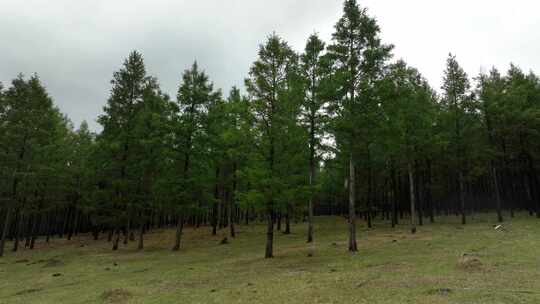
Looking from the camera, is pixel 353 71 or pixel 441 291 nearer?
pixel 441 291

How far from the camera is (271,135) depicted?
19641 millimetres

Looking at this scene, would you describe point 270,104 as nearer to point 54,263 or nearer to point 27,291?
point 27,291

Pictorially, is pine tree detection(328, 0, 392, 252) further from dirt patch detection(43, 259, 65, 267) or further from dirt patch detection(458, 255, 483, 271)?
dirt patch detection(43, 259, 65, 267)

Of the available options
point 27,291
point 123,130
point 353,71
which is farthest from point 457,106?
point 27,291

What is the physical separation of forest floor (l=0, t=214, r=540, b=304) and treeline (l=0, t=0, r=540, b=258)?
3.61 m

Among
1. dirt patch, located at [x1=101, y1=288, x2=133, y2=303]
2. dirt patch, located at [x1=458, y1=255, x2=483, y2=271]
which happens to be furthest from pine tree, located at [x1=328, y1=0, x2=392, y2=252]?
dirt patch, located at [x1=101, y1=288, x2=133, y2=303]

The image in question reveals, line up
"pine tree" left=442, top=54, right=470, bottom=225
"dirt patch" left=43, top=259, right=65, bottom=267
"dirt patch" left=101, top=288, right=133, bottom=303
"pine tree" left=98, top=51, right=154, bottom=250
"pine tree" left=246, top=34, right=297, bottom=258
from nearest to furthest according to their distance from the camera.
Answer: "dirt patch" left=101, top=288, right=133, bottom=303, "pine tree" left=246, top=34, right=297, bottom=258, "dirt patch" left=43, top=259, right=65, bottom=267, "pine tree" left=98, top=51, right=154, bottom=250, "pine tree" left=442, top=54, right=470, bottom=225

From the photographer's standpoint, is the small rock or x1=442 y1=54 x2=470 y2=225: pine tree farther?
x1=442 y1=54 x2=470 y2=225: pine tree

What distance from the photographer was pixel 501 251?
53.8 ft

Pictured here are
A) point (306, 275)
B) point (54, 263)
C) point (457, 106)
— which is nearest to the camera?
point (306, 275)

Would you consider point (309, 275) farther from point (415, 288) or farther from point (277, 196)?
point (277, 196)

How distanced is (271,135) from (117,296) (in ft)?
37.8

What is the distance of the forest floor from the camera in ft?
32.5

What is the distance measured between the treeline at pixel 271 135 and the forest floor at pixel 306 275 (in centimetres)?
361
